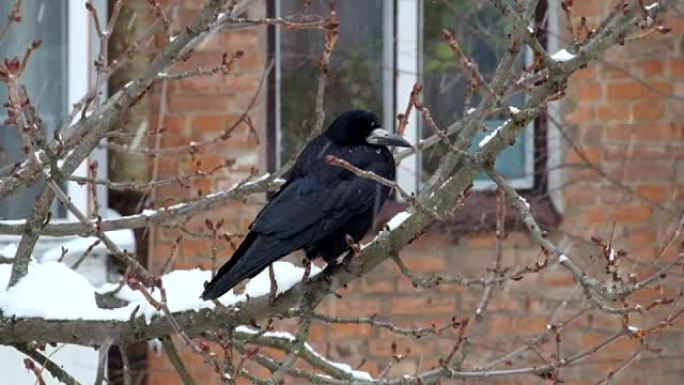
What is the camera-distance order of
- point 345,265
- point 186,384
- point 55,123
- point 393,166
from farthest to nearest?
point 55,123, point 393,166, point 186,384, point 345,265

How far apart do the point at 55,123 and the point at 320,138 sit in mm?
2562

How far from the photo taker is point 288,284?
465 centimetres

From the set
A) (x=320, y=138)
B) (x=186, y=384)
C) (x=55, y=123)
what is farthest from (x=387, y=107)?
(x=186, y=384)

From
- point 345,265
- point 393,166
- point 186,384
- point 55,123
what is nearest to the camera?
point 345,265

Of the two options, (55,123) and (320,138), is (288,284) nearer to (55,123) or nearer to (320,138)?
(320,138)

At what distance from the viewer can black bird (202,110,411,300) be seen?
15.8 feet

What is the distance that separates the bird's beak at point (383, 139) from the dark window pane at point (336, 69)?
8.24ft

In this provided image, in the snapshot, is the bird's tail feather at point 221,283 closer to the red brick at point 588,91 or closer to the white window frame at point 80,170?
the white window frame at point 80,170

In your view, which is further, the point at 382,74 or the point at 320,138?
the point at 382,74

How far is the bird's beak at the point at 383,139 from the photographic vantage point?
5.22 meters

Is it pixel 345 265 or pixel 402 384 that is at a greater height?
pixel 345 265

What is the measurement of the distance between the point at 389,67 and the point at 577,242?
112 centimetres

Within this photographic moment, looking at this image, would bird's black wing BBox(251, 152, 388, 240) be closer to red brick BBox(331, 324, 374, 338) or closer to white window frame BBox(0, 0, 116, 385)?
white window frame BBox(0, 0, 116, 385)

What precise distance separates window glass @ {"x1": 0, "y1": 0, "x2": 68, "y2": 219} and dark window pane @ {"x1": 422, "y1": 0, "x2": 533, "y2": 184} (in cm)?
159
